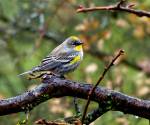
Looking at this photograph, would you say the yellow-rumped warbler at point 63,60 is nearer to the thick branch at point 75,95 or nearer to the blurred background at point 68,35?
the blurred background at point 68,35

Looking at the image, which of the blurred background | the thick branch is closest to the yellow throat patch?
the blurred background

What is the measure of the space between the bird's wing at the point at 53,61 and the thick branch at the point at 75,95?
2603 millimetres

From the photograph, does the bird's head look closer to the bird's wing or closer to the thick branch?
the bird's wing

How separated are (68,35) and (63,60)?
3452mm

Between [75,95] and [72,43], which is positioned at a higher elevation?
[75,95]

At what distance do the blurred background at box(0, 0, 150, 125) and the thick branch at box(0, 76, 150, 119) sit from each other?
499 cm

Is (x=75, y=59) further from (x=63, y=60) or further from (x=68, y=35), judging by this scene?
(x=68, y=35)

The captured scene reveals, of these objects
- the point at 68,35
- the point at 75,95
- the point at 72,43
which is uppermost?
the point at 75,95

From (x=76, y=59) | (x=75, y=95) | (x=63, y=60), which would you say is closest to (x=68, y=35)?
(x=63, y=60)

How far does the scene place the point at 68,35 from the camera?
28.8ft

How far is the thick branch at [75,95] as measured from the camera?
248 cm

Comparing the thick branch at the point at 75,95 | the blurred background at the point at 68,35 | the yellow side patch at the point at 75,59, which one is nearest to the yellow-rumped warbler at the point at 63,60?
the yellow side patch at the point at 75,59

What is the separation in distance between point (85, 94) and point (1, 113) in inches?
16.2

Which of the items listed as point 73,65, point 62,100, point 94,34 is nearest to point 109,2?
point 94,34
